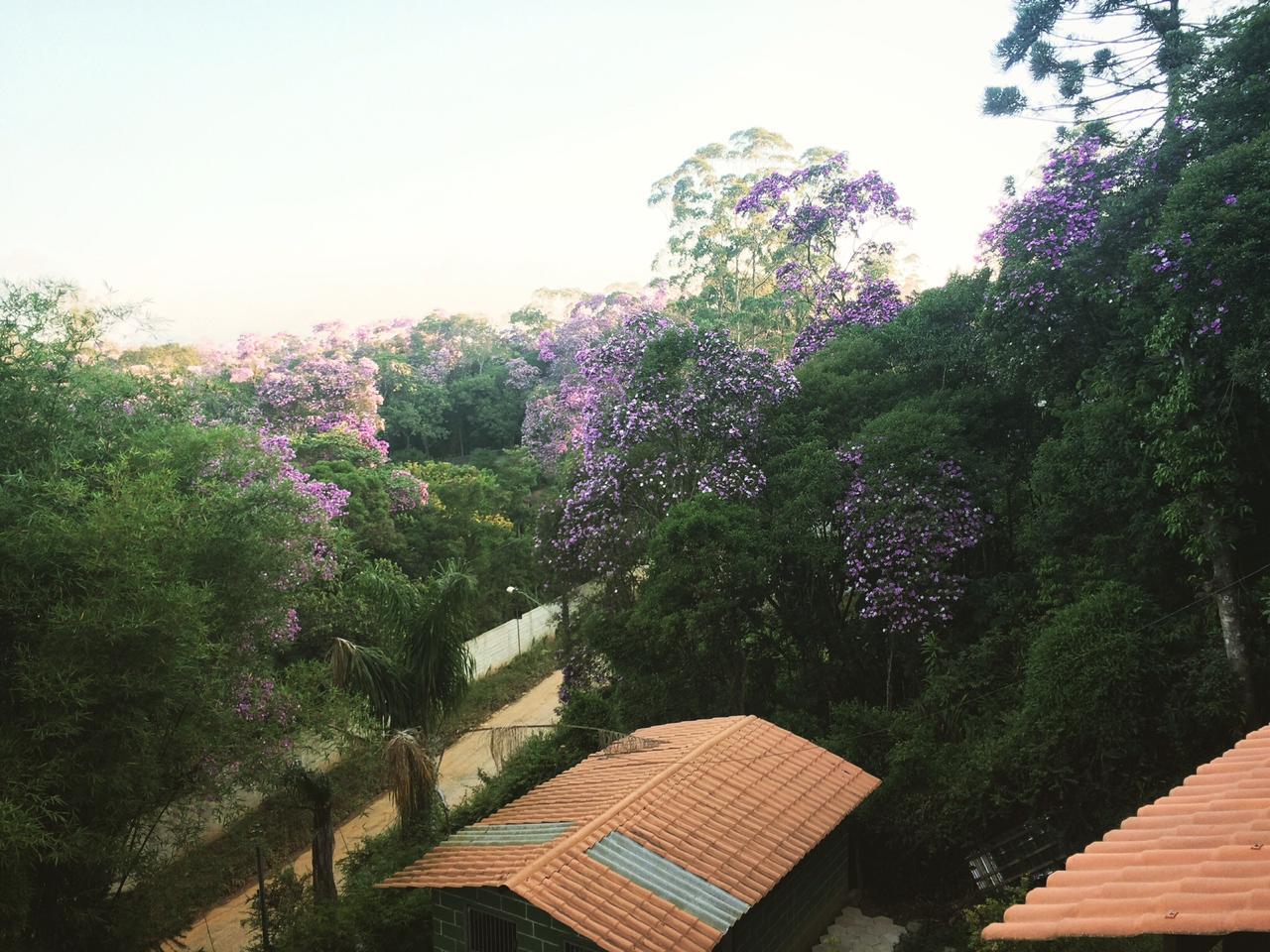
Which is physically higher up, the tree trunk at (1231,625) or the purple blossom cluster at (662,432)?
the purple blossom cluster at (662,432)

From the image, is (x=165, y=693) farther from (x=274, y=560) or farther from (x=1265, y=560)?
(x=1265, y=560)

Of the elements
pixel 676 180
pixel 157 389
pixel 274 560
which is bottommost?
pixel 274 560

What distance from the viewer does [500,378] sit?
34438 millimetres

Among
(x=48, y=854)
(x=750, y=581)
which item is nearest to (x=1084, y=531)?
(x=750, y=581)

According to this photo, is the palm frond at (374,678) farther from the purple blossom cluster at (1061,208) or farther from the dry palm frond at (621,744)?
the purple blossom cluster at (1061,208)

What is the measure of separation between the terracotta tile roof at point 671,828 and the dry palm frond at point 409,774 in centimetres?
57

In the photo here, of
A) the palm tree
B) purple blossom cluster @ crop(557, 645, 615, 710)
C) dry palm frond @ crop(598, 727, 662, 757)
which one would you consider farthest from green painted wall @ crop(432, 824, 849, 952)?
purple blossom cluster @ crop(557, 645, 615, 710)

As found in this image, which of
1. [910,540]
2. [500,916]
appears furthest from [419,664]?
[910,540]

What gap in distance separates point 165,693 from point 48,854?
1.37 metres

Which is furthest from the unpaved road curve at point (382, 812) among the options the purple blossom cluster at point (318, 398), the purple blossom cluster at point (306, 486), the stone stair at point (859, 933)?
the purple blossom cluster at point (318, 398)

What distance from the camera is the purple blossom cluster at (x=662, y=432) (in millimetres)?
14172

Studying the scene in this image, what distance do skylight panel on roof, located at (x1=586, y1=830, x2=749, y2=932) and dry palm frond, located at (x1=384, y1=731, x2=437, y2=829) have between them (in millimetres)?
2033

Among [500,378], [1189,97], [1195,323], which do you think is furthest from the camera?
[500,378]

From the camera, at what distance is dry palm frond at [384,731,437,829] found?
8.95 meters
